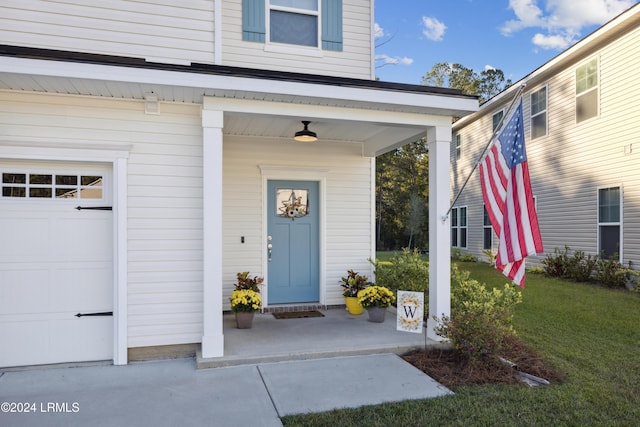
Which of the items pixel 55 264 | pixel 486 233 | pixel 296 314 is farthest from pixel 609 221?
pixel 55 264

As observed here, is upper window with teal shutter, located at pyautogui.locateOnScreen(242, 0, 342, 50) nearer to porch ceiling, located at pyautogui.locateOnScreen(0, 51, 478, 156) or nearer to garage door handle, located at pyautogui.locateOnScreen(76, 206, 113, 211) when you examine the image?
porch ceiling, located at pyautogui.locateOnScreen(0, 51, 478, 156)

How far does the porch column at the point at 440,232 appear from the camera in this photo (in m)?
4.92

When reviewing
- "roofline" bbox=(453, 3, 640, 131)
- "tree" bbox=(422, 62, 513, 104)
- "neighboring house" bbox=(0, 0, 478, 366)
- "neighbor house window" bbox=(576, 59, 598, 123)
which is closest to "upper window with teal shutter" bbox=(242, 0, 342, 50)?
"neighboring house" bbox=(0, 0, 478, 366)

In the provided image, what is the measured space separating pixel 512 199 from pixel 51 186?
459 cm

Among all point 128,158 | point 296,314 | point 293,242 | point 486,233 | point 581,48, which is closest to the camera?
point 128,158

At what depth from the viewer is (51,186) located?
434 centimetres

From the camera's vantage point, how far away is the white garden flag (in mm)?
4516

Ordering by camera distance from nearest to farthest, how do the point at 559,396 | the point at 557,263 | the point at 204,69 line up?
1. the point at 559,396
2. the point at 204,69
3. the point at 557,263

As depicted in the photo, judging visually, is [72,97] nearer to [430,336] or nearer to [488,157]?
[488,157]

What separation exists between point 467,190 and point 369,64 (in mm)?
11257

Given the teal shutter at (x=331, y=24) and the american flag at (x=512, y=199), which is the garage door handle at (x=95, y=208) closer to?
the teal shutter at (x=331, y=24)

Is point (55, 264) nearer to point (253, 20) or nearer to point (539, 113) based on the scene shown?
point (253, 20)

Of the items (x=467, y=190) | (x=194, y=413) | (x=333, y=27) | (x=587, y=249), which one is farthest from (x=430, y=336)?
(x=467, y=190)

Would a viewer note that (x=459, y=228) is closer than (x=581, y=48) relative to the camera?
No
